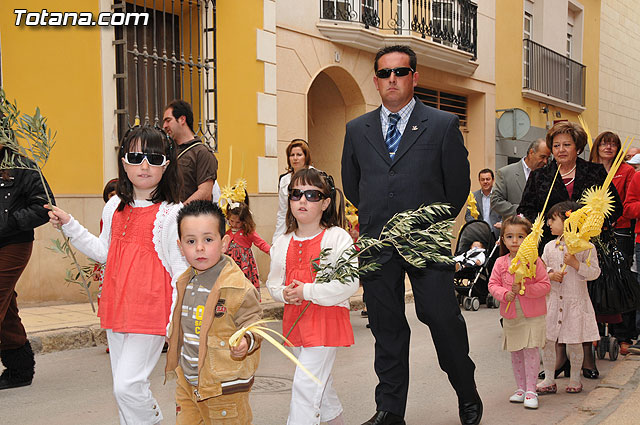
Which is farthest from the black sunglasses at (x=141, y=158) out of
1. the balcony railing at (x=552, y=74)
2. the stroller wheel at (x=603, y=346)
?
the balcony railing at (x=552, y=74)

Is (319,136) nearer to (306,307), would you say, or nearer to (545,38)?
(545,38)

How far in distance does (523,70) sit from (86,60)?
47.9 feet

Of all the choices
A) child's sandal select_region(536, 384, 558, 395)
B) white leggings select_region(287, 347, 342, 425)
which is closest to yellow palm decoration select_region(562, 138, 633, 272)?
child's sandal select_region(536, 384, 558, 395)

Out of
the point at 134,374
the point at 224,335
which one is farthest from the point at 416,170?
the point at 134,374

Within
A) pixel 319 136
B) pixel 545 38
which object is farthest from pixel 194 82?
pixel 545 38

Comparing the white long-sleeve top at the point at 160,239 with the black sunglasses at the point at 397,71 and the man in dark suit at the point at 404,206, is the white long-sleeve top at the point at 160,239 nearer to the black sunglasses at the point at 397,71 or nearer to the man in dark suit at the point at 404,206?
the man in dark suit at the point at 404,206

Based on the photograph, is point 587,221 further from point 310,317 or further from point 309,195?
point 310,317

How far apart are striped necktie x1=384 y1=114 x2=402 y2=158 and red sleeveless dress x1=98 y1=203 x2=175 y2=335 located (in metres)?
1.52

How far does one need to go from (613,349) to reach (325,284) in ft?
12.6

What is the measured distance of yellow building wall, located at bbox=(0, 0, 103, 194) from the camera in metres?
9.32

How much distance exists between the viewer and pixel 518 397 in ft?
16.8

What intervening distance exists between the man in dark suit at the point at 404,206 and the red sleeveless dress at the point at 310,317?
533 mm

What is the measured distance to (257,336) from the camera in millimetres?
3176

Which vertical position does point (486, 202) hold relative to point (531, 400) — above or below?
above
